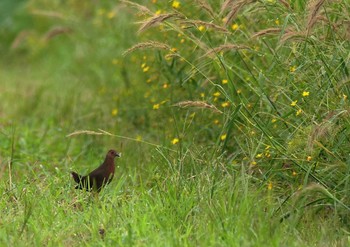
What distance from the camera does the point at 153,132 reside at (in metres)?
8.16

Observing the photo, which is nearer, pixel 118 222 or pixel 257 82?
pixel 118 222

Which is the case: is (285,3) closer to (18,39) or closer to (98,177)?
(98,177)

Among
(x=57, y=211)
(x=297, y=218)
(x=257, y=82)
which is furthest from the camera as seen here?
(x=257, y=82)

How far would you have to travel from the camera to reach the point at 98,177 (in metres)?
6.18

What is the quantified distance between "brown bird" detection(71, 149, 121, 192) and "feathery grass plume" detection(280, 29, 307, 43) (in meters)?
1.43

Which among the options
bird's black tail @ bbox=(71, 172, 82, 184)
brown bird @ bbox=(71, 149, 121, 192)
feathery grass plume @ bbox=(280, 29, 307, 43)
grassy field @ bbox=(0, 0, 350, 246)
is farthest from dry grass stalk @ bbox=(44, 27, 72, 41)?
feathery grass plume @ bbox=(280, 29, 307, 43)

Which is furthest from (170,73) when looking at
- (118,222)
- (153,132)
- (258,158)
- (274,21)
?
(118,222)

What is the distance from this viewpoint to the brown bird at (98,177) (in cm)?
609

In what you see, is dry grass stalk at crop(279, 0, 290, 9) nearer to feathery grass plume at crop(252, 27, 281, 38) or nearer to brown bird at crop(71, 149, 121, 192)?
feathery grass plume at crop(252, 27, 281, 38)

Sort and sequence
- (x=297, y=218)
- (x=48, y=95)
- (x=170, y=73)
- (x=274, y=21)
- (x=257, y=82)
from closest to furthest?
1. (x=297, y=218)
2. (x=257, y=82)
3. (x=274, y=21)
4. (x=170, y=73)
5. (x=48, y=95)

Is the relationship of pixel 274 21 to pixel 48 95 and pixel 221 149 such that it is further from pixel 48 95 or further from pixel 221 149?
pixel 48 95

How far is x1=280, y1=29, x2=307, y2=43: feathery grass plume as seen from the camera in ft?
18.1

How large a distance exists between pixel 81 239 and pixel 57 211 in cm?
38

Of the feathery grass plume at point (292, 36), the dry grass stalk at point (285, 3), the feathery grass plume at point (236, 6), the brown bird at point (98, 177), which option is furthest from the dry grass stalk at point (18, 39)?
the feathery grass plume at point (292, 36)
